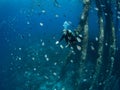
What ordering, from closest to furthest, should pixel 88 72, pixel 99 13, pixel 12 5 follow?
pixel 99 13 < pixel 88 72 < pixel 12 5

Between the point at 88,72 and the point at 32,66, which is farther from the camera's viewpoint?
the point at 32,66

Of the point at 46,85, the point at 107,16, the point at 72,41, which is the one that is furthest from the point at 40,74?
the point at 72,41

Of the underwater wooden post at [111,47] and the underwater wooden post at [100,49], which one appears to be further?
the underwater wooden post at [111,47]

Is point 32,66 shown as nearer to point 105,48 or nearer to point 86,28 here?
point 105,48

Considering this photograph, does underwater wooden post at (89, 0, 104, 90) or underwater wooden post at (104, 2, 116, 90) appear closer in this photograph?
underwater wooden post at (89, 0, 104, 90)

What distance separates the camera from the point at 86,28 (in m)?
11.3

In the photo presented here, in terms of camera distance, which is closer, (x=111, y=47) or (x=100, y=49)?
(x=100, y=49)

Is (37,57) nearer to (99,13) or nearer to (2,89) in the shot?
(2,89)

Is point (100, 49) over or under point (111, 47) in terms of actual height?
over

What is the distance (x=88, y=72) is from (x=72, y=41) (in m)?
9.42

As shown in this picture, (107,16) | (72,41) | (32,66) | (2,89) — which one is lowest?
(2,89)

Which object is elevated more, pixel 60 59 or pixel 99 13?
pixel 99 13

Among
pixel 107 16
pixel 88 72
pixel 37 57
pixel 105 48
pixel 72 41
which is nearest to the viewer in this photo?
pixel 72 41

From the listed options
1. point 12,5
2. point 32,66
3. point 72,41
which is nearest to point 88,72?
point 32,66
